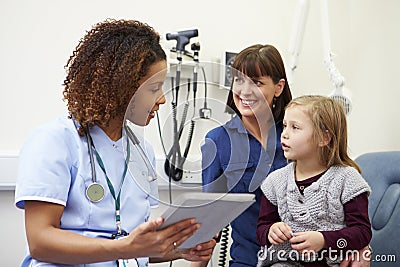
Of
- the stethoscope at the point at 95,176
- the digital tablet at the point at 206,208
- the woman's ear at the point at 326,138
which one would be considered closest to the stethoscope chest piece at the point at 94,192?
the stethoscope at the point at 95,176

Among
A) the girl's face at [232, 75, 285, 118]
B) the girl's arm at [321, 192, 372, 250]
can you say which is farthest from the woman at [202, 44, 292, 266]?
the girl's arm at [321, 192, 372, 250]

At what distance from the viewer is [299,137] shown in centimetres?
150

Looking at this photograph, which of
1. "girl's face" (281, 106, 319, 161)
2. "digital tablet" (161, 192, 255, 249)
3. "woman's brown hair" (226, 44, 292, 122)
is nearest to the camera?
"digital tablet" (161, 192, 255, 249)

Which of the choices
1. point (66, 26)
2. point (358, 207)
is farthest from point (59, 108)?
point (358, 207)

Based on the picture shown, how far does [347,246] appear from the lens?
→ 140cm

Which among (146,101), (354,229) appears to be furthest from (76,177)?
(354,229)

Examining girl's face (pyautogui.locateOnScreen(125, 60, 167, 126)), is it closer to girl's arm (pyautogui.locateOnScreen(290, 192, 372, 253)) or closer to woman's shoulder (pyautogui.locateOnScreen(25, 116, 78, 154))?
woman's shoulder (pyautogui.locateOnScreen(25, 116, 78, 154))

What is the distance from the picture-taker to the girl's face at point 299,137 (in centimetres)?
150

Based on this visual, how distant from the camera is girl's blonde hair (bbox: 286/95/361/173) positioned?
1.50 m

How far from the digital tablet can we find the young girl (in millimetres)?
310

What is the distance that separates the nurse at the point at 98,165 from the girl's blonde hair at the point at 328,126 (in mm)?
417

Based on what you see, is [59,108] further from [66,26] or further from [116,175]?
[116,175]

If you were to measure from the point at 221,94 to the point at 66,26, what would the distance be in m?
0.93

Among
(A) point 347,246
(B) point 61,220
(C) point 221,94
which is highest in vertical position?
(C) point 221,94
